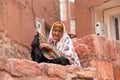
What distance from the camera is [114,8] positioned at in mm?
9383

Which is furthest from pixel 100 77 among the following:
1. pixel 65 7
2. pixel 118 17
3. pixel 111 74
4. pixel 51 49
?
pixel 65 7

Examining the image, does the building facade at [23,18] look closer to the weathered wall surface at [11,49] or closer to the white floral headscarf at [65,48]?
→ the weathered wall surface at [11,49]

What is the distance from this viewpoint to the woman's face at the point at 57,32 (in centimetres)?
531

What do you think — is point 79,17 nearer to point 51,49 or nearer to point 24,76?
point 51,49

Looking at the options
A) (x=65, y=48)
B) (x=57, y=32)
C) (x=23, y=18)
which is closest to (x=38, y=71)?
(x=65, y=48)

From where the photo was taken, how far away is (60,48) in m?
5.21

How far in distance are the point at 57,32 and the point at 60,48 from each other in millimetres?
248

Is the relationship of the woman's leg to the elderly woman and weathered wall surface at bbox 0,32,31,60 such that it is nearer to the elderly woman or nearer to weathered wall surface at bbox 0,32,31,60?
the elderly woman

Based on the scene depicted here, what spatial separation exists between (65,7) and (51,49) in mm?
12013

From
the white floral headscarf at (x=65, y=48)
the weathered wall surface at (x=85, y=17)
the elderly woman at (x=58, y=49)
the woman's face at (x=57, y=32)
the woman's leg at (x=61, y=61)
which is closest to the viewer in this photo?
the woman's leg at (x=61, y=61)

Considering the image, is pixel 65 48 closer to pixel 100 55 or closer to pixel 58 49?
pixel 58 49

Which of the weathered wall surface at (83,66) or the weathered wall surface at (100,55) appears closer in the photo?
the weathered wall surface at (83,66)

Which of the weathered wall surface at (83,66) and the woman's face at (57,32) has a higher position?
the woman's face at (57,32)

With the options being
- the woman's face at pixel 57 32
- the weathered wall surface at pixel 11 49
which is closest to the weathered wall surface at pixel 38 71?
the woman's face at pixel 57 32
